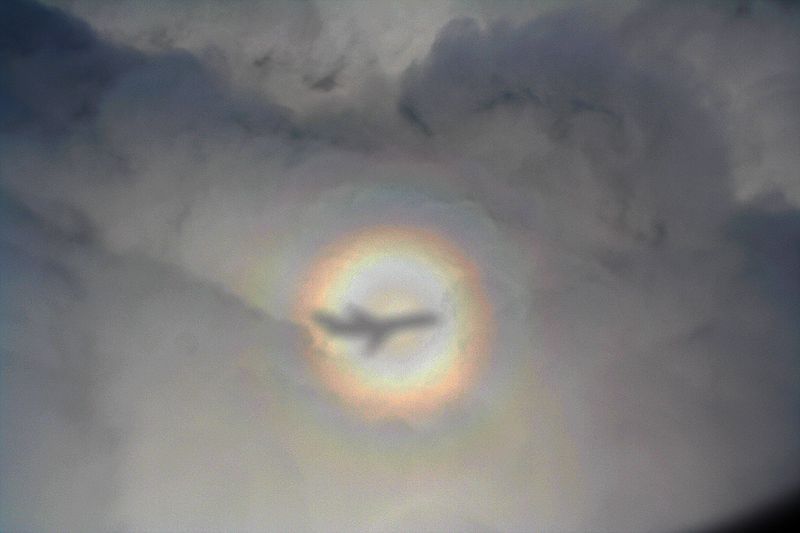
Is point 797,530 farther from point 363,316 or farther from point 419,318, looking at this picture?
point 363,316

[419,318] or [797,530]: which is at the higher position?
[419,318]

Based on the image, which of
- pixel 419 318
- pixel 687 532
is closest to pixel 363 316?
pixel 419 318

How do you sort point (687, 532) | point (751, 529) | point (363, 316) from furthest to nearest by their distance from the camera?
point (687, 532) → point (363, 316) → point (751, 529)

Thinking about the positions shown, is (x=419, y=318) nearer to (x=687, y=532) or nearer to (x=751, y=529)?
(x=751, y=529)

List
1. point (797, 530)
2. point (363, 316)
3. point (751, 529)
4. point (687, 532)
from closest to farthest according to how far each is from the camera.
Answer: point (797, 530) → point (751, 529) → point (363, 316) → point (687, 532)

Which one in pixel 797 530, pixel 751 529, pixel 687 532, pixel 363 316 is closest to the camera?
pixel 797 530

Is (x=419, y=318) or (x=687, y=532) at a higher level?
(x=419, y=318)

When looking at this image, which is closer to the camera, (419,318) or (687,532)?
(419,318)

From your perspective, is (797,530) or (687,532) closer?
(797,530)

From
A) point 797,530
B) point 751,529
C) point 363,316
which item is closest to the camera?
point 797,530
